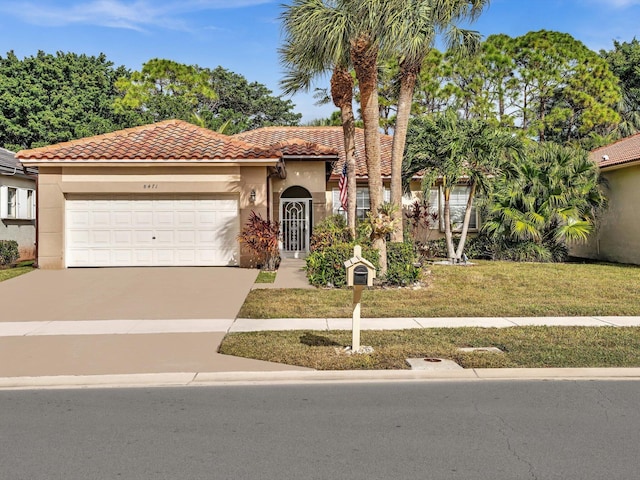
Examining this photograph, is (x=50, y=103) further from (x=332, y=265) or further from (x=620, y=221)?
(x=620, y=221)

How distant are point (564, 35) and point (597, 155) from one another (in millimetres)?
13640

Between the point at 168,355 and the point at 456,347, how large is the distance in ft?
12.9

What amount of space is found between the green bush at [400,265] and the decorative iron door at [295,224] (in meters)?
7.13

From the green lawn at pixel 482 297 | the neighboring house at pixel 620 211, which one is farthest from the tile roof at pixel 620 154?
the green lawn at pixel 482 297

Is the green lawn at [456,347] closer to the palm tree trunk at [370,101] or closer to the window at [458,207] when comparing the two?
the palm tree trunk at [370,101]

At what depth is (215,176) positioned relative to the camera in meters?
→ 17.7

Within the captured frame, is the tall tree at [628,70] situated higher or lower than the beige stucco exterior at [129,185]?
higher

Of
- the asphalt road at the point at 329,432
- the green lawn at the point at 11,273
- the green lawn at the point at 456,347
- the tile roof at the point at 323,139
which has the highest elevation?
the tile roof at the point at 323,139

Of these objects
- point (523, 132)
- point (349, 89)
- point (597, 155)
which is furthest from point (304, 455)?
point (523, 132)

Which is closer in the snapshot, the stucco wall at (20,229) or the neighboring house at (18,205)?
the neighboring house at (18,205)

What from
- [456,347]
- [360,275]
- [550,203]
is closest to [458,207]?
[550,203]

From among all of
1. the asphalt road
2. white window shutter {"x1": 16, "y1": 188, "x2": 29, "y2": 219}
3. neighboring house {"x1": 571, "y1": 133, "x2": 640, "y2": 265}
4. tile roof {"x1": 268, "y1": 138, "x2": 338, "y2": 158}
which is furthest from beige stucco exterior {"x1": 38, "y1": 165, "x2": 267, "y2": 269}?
neighboring house {"x1": 571, "y1": 133, "x2": 640, "y2": 265}

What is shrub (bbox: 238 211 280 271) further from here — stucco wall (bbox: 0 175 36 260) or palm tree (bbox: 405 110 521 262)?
stucco wall (bbox: 0 175 36 260)

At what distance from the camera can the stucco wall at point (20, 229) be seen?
70.1 ft
